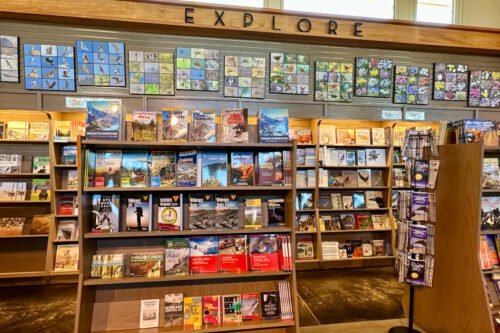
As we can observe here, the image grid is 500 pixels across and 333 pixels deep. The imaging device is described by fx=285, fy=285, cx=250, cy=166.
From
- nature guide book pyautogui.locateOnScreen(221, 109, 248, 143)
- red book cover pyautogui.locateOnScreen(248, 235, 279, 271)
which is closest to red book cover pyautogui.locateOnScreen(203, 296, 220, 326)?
red book cover pyautogui.locateOnScreen(248, 235, 279, 271)

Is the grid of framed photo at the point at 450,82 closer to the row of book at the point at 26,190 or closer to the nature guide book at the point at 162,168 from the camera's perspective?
the nature guide book at the point at 162,168

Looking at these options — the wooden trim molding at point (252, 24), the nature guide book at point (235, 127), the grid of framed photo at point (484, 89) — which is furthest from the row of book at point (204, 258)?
the grid of framed photo at point (484, 89)

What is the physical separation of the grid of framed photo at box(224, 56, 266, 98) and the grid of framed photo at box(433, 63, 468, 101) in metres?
3.00

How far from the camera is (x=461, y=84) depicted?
4.89m

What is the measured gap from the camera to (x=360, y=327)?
294cm

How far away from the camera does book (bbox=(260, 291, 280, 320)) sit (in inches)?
91.8

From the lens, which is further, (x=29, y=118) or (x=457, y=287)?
(x=29, y=118)

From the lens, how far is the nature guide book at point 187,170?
230cm

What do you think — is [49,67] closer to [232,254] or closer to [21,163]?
[21,163]

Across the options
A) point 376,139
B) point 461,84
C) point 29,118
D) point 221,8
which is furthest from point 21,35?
point 461,84

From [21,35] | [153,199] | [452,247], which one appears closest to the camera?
[153,199]

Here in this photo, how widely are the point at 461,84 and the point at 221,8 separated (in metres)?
4.21

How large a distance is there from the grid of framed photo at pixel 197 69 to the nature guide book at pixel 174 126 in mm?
2005

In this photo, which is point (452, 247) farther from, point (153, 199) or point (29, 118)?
point (29, 118)
